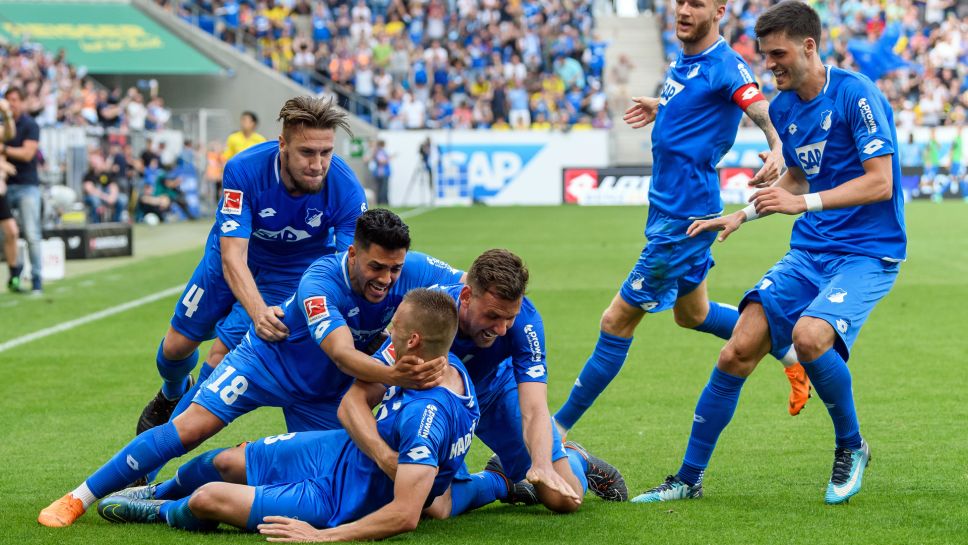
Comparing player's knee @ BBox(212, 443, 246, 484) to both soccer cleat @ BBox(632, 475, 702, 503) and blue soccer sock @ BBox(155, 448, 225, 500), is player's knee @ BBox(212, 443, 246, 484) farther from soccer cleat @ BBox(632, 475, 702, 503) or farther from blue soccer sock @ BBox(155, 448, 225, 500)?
soccer cleat @ BBox(632, 475, 702, 503)

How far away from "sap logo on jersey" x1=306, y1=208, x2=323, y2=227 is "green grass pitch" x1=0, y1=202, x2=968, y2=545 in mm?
1493

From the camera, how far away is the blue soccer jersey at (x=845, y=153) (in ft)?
19.7

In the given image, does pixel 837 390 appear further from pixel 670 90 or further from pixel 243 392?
pixel 243 392

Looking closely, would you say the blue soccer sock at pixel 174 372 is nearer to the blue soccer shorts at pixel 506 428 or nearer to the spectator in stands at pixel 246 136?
the blue soccer shorts at pixel 506 428

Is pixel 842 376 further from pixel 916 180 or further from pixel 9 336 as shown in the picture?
pixel 916 180

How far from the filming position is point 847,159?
6152 mm

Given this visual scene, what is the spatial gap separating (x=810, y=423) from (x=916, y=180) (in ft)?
96.1

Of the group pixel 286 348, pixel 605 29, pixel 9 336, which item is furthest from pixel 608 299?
pixel 605 29

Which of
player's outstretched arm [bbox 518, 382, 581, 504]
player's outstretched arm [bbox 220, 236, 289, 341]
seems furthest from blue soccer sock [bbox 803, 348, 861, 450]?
player's outstretched arm [bbox 220, 236, 289, 341]

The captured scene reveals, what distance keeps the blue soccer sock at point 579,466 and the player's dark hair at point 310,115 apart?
1.96 metres

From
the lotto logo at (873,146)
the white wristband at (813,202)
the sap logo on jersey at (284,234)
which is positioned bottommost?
the sap logo on jersey at (284,234)

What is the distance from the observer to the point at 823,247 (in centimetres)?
623

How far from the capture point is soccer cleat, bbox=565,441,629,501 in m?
6.14

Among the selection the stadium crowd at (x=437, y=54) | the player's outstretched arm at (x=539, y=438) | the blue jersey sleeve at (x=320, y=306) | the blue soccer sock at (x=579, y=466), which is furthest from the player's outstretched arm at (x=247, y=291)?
the stadium crowd at (x=437, y=54)
